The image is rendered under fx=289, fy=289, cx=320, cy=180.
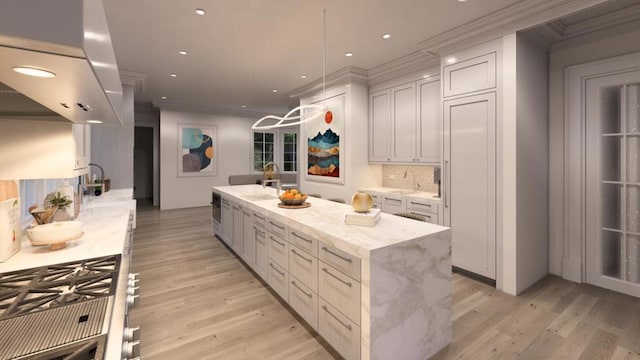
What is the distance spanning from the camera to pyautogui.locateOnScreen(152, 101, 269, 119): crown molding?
7.45m

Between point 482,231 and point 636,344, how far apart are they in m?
1.31

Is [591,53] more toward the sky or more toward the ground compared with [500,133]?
more toward the sky

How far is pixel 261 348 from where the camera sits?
2059mm

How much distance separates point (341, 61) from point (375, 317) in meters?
3.64

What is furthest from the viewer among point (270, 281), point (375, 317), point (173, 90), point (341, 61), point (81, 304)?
point (173, 90)

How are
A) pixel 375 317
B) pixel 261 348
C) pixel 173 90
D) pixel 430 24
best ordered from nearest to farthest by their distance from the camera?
pixel 375 317, pixel 261 348, pixel 430 24, pixel 173 90

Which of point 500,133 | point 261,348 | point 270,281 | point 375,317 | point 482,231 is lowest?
point 261,348

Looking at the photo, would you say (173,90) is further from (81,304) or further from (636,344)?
(636,344)

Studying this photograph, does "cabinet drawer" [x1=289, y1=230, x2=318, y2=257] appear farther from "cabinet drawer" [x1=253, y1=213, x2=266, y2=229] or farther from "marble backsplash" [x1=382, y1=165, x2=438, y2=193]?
"marble backsplash" [x1=382, y1=165, x2=438, y2=193]

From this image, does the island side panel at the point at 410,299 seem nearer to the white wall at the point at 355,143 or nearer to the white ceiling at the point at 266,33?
the white ceiling at the point at 266,33

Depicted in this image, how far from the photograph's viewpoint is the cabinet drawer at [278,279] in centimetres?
253

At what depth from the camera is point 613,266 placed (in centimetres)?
295

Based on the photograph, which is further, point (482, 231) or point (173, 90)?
point (173, 90)

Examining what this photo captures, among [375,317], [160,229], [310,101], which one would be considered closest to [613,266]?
[375,317]
